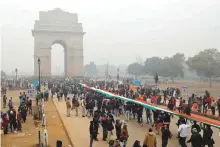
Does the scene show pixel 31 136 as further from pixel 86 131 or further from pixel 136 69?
pixel 136 69

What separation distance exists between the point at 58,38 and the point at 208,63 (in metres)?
34.9

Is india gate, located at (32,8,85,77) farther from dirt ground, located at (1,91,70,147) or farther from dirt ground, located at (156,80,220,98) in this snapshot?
dirt ground, located at (1,91,70,147)

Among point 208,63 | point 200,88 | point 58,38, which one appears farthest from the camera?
point 58,38

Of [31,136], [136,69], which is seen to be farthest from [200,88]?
[136,69]

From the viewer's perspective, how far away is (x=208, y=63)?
4800cm

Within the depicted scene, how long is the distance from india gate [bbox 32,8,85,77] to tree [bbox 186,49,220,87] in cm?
2868

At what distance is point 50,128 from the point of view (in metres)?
13.8

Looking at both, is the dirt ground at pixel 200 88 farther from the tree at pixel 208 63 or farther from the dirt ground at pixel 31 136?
the dirt ground at pixel 31 136

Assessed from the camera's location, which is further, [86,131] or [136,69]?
[136,69]

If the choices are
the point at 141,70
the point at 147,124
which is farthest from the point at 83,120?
the point at 141,70

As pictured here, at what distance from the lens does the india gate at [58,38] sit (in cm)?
6619

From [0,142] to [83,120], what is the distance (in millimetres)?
5265

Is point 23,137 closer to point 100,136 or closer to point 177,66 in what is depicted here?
point 100,136

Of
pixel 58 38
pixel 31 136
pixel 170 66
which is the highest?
pixel 58 38
